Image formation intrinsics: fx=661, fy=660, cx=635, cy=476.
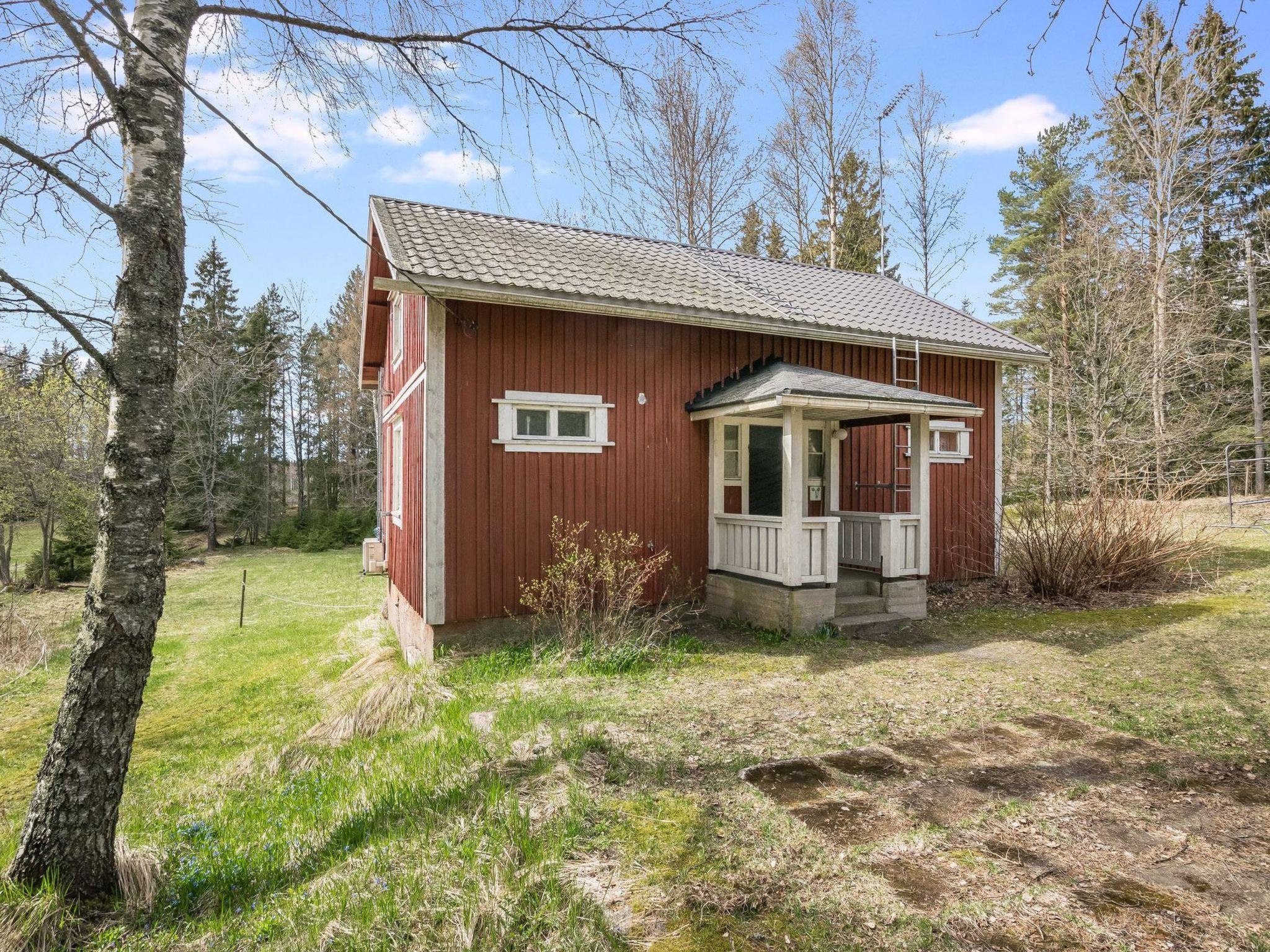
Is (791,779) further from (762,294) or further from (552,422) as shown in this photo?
(762,294)

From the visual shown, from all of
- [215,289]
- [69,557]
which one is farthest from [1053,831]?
[215,289]

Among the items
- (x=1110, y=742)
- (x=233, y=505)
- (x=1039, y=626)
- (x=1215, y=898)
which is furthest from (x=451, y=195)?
(x=233, y=505)

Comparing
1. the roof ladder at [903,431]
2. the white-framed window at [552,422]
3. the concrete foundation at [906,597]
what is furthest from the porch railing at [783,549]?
the roof ladder at [903,431]

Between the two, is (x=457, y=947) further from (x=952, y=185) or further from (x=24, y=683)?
(x=952, y=185)

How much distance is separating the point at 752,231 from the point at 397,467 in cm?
2045

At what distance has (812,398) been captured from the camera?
23.0 ft

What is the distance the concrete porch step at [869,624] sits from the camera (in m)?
7.70

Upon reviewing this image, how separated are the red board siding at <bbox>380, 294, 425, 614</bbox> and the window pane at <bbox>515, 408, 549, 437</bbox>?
106cm

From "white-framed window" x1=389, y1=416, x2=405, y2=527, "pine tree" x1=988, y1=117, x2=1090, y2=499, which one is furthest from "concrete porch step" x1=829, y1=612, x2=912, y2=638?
"pine tree" x1=988, y1=117, x2=1090, y2=499

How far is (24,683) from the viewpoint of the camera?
9305 millimetres

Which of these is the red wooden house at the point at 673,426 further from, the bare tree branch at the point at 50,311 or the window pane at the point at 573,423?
the bare tree branch at the point at 50,311

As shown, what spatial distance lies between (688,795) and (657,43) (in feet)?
14.7

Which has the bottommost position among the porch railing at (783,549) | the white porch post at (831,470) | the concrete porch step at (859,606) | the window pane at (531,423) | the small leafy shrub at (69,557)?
the small leafy shrub at (69,557)

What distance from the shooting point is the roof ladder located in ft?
31.4
